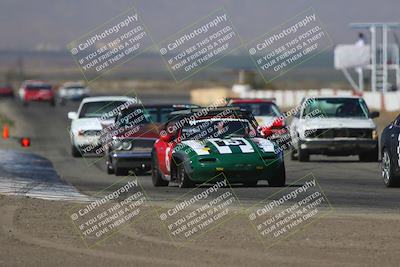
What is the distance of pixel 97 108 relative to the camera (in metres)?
29.7

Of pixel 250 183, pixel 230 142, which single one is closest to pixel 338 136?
pixel 250 183

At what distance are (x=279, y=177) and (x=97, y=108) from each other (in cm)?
1220

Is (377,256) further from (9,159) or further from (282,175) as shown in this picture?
(9,159)

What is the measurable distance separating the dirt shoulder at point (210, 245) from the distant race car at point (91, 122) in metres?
14.7

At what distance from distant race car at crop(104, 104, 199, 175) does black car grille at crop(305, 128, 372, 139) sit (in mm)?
4015

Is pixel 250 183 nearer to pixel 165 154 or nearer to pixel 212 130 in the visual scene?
pixel 212 130

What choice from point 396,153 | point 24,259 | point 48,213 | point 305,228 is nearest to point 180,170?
point 396,153

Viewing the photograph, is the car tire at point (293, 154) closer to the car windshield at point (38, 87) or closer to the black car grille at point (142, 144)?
the black car grille at point (142, 144)

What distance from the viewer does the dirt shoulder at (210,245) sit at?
34.7 ft

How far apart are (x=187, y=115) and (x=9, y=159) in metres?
7.68

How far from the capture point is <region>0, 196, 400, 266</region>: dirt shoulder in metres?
10.6

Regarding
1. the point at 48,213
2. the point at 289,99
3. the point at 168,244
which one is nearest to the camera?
the point at 168,244

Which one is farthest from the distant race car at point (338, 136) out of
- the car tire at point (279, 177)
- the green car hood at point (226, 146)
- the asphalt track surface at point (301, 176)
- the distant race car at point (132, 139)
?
the car tire at point (279, 177)

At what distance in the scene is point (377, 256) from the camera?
10.8 metres
